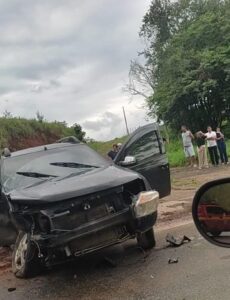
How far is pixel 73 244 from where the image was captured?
5.80 metres

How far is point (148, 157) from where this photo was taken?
27.2ft

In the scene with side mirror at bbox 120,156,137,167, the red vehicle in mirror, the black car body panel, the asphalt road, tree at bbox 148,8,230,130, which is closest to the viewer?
the red vehicle in mirror

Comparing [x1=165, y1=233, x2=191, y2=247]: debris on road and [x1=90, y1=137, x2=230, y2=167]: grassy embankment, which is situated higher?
[x1=90, y1=137, x2=230, y2=167]: grassy embankment

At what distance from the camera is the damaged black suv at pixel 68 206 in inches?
228

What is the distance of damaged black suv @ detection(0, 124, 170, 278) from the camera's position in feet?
19.0

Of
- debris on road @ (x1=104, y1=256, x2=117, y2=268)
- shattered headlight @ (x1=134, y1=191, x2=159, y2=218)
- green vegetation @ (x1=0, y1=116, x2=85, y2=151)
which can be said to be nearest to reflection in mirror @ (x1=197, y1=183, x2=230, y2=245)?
shattered headlight @ (x1=134, y1=191, x2=159, y2=218)

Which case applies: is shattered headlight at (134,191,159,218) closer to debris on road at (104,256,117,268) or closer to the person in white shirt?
debris on road at (104,256,117,268)

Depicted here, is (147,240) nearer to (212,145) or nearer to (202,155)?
(212,145)

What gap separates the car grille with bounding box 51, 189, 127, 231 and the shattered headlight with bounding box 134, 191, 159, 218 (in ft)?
0.58

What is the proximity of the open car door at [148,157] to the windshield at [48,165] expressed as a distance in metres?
0.38

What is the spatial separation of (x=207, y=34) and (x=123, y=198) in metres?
26.7

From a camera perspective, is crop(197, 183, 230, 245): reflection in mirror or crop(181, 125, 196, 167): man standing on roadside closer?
crop(197, 183, 230, 245): reflection in mirror

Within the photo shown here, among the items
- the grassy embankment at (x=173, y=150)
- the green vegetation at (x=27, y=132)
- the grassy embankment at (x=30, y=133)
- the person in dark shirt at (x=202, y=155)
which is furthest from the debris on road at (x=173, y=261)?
the green vegetation at (x=27, y=132)

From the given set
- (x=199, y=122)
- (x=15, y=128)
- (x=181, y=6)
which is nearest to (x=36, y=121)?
Result: (x=15, y=128)
